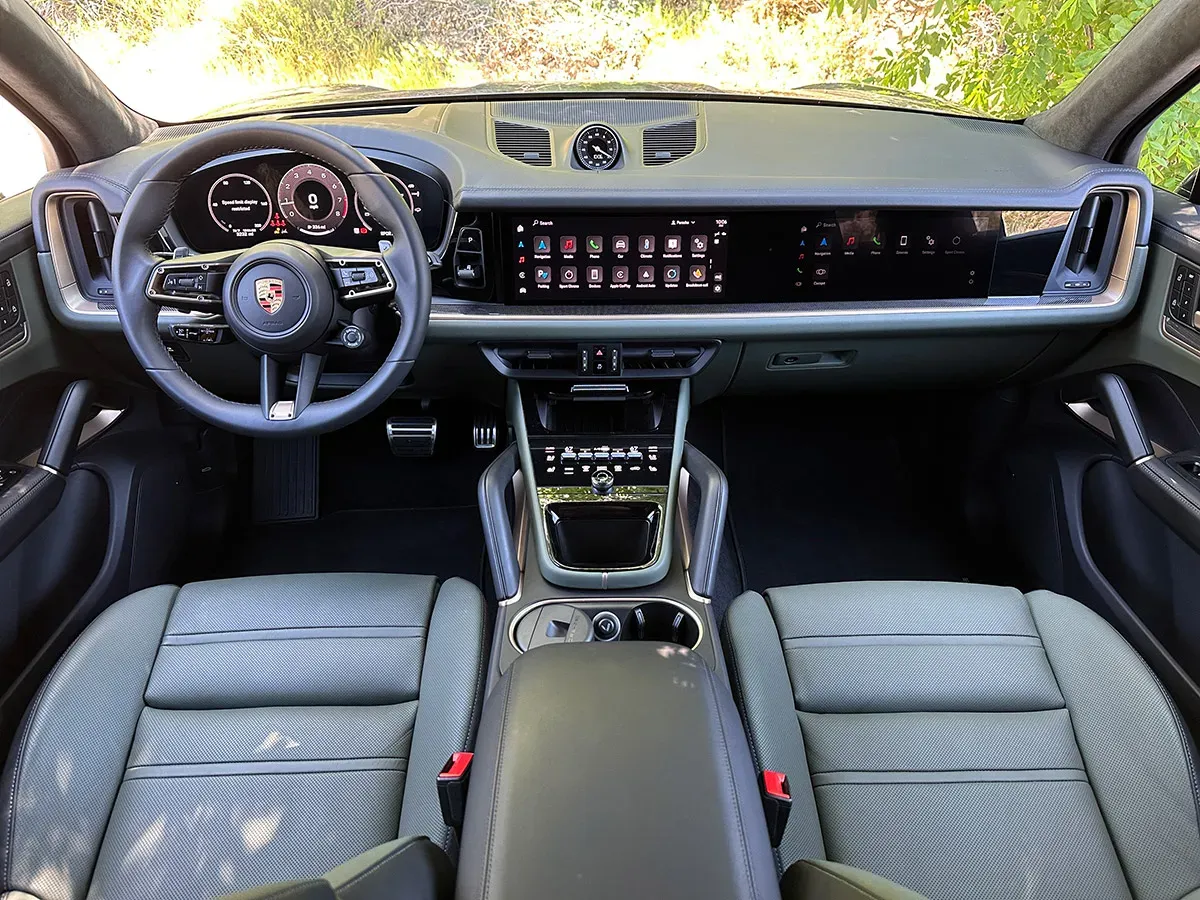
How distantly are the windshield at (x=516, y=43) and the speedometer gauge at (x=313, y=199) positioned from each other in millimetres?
414

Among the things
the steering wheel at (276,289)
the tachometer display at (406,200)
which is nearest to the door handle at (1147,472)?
the steering wheel at (276,289)

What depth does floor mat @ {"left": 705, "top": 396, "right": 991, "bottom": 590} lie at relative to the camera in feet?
7.73

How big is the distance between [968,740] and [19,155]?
88.9 inches

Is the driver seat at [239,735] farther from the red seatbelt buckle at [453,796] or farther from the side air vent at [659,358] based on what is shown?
the side air vent at [659,358]

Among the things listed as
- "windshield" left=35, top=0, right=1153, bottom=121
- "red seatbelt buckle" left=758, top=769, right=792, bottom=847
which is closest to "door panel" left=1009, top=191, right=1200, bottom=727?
"windshield" left=35, top=0, right=1153, bottom=121

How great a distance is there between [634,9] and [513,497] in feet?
4.06

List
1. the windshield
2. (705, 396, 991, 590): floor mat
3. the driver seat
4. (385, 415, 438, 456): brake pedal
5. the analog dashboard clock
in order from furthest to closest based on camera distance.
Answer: (705, 396, 991, 590): floor mat, (385, 415, 438, 456): brake pedal, the windshield, the analog dashboard clock, the driver seat

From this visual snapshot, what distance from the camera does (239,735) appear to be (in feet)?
3.95

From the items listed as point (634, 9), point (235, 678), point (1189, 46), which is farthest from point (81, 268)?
point (1189, 46)

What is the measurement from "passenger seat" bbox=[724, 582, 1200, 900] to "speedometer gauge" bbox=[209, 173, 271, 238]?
1253 mm

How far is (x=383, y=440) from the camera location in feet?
8.43

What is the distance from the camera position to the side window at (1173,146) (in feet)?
5.70

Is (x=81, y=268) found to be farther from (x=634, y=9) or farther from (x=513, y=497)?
(x=634, y=9)

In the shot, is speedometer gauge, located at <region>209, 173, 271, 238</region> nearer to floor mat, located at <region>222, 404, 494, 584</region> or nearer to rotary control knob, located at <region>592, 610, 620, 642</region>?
floor mat, located at <region>222, 404, 494, 584</region>
